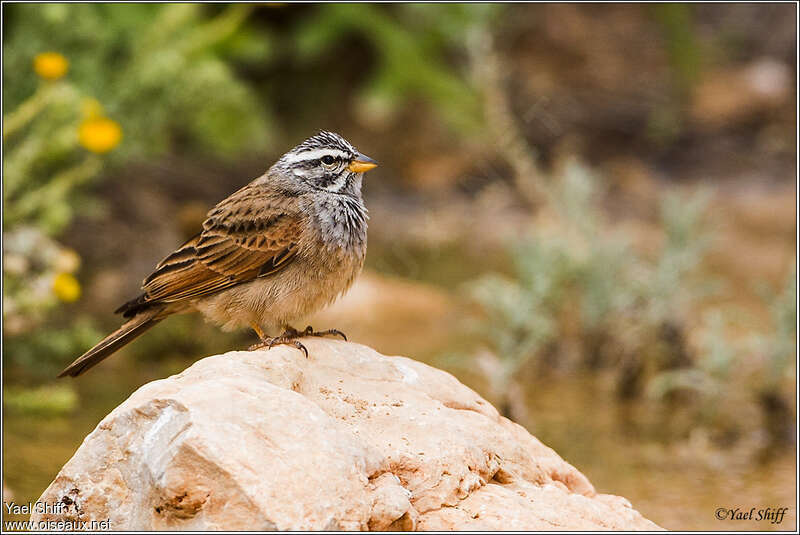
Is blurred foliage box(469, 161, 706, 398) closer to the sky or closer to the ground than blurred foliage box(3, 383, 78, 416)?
closer to the sky

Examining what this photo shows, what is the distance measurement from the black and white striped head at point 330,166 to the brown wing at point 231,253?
17 centimetres

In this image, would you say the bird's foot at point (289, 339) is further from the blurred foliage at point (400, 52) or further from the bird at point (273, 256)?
the blurred foliage at point (400, 52)

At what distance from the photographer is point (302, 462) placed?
3.03 m

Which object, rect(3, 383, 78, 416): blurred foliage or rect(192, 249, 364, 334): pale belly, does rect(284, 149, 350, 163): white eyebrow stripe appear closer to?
rect(192, 249, 364, 334): pale belly

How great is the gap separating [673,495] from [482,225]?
5192 mm

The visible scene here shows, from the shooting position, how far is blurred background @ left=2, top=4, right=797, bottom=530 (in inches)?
240

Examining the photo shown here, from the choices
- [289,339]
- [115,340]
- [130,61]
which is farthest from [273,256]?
[130,61]

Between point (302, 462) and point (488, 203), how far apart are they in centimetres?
773

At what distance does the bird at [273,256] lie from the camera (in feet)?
14.8

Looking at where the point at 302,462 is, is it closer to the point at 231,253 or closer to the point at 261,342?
the point at 261,342

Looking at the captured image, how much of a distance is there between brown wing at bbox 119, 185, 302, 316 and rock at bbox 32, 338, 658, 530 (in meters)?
0.84

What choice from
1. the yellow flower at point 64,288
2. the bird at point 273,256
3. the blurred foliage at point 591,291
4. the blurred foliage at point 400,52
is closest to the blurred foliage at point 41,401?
the yellow flower at point 64,288

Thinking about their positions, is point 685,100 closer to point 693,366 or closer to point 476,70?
point 476,70

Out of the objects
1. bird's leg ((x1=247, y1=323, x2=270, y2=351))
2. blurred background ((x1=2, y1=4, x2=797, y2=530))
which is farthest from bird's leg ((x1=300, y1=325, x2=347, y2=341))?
blurred background ((x1=2, y1=4, x2=797, y2=530))
